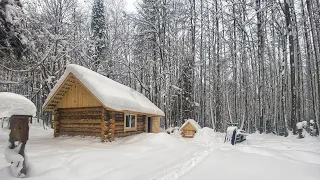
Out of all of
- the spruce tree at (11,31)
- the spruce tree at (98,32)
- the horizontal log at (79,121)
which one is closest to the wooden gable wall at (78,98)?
the horizontal log at (79,121)

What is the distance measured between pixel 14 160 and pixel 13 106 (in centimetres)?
150

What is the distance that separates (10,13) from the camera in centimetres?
1177

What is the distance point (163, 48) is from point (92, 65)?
8651 millimetres

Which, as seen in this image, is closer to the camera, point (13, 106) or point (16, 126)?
point (13, 106)

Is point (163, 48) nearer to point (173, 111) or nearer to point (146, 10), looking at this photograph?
point (146, 10)

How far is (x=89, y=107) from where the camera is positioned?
1545 centimetres

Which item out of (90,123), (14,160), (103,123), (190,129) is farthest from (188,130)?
(14,160)

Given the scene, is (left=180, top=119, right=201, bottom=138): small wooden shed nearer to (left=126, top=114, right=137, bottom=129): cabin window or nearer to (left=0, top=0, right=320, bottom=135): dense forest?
(left=0, top=0, right=320, bottom=135): dense forest

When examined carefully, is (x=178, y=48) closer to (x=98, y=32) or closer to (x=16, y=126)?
(x=98, y=32)

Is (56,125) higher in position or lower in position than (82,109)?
→ lower

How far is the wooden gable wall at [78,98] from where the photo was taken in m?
14.9

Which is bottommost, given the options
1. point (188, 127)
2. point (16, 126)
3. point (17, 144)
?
point (188, 127)

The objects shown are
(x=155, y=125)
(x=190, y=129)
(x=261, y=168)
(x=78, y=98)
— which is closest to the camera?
(x=261, y=168)

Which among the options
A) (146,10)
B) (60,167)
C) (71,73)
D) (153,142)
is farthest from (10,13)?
(146,10)
